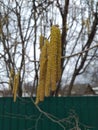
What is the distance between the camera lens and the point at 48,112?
4.86 meters

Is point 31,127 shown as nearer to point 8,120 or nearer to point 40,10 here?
point 8,120

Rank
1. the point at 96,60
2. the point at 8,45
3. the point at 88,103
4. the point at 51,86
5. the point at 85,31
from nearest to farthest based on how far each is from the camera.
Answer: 1. the point at 51,86
2. the point at 88,103
3. the point at 8,45
4. the point at 85,31
5. the point at 96,60

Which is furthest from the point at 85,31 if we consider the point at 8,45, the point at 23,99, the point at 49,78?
the point at 49,78

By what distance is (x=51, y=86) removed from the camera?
151 centimetres

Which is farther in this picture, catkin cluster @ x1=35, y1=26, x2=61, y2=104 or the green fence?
the green fence

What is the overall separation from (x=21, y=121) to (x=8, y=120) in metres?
0.21

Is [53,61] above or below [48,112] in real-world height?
above

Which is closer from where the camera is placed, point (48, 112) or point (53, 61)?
point (53, 61)

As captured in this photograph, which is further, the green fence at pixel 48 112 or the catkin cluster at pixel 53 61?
the green fence at pixel 48 112

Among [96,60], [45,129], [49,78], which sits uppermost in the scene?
[96,60]

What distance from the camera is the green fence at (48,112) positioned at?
15.8 ft

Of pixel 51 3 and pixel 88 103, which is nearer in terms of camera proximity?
pixel 88 103

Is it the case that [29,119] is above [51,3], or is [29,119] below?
below

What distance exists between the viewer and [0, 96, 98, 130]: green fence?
480 centimetres
